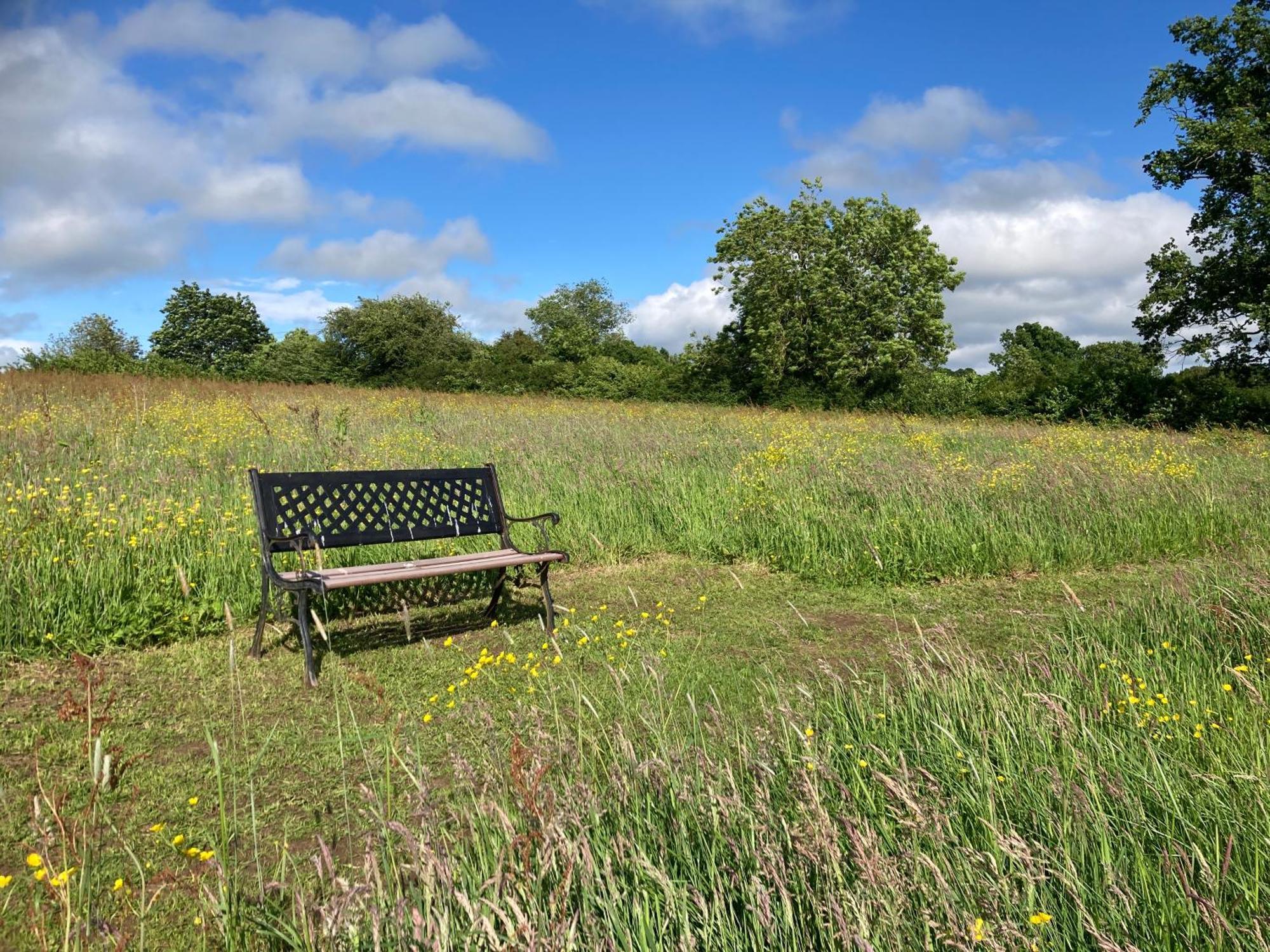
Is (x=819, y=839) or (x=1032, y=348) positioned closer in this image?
(x=819, y=839)

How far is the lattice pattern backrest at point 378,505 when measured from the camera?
4820 mm

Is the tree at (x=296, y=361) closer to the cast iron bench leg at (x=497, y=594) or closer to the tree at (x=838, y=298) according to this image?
the tree at (x=838, y=298)

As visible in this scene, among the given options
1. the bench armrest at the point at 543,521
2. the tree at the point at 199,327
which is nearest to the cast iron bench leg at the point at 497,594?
the bench armrest at the point at 543,521

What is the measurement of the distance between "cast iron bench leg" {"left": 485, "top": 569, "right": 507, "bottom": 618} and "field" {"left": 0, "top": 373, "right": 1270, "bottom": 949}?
0.48 feet

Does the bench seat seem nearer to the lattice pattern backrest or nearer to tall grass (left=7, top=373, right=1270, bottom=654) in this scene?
the lattice pattern backrest

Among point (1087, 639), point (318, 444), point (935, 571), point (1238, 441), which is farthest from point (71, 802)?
point (1238, 441)

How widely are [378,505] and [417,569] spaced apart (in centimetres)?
101

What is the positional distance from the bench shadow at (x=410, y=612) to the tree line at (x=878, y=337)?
1592 cm

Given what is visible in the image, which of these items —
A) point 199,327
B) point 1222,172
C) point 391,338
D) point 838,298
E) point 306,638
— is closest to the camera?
point 306,638

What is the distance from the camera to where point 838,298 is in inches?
1123

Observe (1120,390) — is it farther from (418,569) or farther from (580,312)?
(580,312)

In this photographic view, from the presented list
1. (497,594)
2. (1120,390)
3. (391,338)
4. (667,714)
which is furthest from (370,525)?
(391,338)

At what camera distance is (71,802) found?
2.96 m

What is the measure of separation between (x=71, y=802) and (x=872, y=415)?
17636 mm
